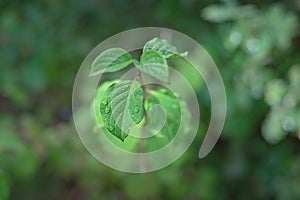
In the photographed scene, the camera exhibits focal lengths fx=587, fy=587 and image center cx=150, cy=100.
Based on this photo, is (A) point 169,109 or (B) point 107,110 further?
(A) point 169,109

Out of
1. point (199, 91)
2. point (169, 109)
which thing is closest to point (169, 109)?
point (169, 109)

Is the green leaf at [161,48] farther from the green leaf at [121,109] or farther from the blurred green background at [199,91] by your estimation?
the blurred green background at [199,91]

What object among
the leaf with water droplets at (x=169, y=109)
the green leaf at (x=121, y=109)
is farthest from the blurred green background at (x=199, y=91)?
the green leaf at (x=121, y=109)

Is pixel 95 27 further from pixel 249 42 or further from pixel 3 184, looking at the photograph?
pixel 3 184

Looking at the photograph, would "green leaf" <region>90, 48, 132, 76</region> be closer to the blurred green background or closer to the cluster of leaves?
the cluster of leaves

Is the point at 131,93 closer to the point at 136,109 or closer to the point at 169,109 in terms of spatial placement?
the point at 136,109
